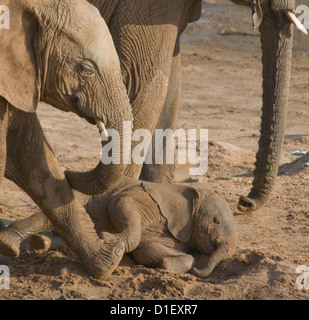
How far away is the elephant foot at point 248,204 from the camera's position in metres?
5.60

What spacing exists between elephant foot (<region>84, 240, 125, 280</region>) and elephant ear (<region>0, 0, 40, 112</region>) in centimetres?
96

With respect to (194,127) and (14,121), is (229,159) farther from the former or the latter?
(14,121)

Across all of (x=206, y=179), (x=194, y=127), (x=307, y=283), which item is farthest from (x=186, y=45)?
(x=307, y=283)

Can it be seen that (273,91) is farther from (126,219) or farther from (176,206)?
(126,219)

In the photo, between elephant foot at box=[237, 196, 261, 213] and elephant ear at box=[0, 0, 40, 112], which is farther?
elephant foot at box=[237, 196, 261, 213]

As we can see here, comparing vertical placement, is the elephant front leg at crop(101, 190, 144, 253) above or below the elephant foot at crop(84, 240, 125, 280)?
above

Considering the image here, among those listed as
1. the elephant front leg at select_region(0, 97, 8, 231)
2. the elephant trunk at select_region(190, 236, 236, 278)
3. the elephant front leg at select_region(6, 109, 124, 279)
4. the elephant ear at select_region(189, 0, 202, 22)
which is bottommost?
the elephant trunk at select_region(190, 236, 236, 278)

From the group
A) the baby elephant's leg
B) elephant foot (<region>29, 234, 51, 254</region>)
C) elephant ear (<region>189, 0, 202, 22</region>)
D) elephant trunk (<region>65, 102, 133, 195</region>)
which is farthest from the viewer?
elephant ear (<region>189, 0, 202, 22</region>)

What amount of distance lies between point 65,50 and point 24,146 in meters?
0.57

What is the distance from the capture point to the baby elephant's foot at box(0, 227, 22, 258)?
15.0 ft

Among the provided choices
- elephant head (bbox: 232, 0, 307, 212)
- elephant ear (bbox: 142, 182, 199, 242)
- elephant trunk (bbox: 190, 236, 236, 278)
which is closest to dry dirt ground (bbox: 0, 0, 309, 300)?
elephant trunk (bbox: 190, 236, 236, 278)

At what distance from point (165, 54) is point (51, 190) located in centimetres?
143

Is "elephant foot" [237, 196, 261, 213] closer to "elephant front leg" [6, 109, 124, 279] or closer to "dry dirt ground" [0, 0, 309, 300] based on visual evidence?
"dry dirt ground" [0, 0, 309, 300]

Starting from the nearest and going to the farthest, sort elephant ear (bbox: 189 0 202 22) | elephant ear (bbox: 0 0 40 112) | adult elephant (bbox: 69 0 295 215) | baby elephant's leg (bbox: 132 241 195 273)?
elephant ear (bbox: 0 0 40 112) < baby elephant's leg (bbox: 132 241 195 273) < adult elephant (bbox: 69 0 295 215) < elephant ear (bbox: 189 0 202 22)
